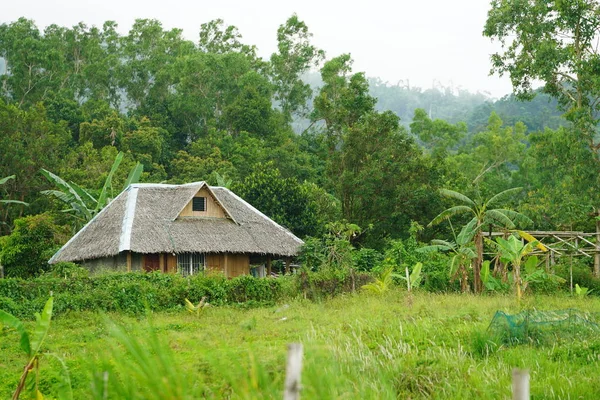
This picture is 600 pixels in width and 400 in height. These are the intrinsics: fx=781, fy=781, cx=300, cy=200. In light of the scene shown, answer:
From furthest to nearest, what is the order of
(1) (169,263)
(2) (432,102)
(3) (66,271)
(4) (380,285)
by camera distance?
(2) (432,102)
(1) (169,263)
(3) (66,271)
(4) (380,285)

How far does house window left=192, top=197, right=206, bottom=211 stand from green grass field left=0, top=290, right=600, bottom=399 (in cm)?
771

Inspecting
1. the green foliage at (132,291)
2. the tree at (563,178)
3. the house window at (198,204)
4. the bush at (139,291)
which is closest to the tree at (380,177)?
the tree at (563,178)

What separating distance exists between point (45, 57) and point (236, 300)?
3319 cm

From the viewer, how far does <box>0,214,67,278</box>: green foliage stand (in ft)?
86.6

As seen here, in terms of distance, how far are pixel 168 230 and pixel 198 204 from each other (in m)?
1.86

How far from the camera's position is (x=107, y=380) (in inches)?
68.4

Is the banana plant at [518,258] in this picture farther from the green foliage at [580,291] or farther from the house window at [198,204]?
the house window at [198,204]

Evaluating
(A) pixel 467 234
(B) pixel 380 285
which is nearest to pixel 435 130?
(A) pixel 467 234

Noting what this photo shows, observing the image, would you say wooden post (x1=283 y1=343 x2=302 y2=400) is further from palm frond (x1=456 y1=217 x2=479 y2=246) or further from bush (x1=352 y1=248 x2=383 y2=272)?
bush (x1=352 y1=248 x2=383 y2=272)

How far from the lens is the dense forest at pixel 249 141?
2878cm

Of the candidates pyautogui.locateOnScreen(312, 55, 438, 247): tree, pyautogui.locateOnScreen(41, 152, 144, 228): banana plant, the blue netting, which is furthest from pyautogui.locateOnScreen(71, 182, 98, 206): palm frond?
the blue netting

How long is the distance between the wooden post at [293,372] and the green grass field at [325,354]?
0.67ft

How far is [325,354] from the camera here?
2.07m

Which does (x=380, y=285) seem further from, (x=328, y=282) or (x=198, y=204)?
(x=198, y=204)
